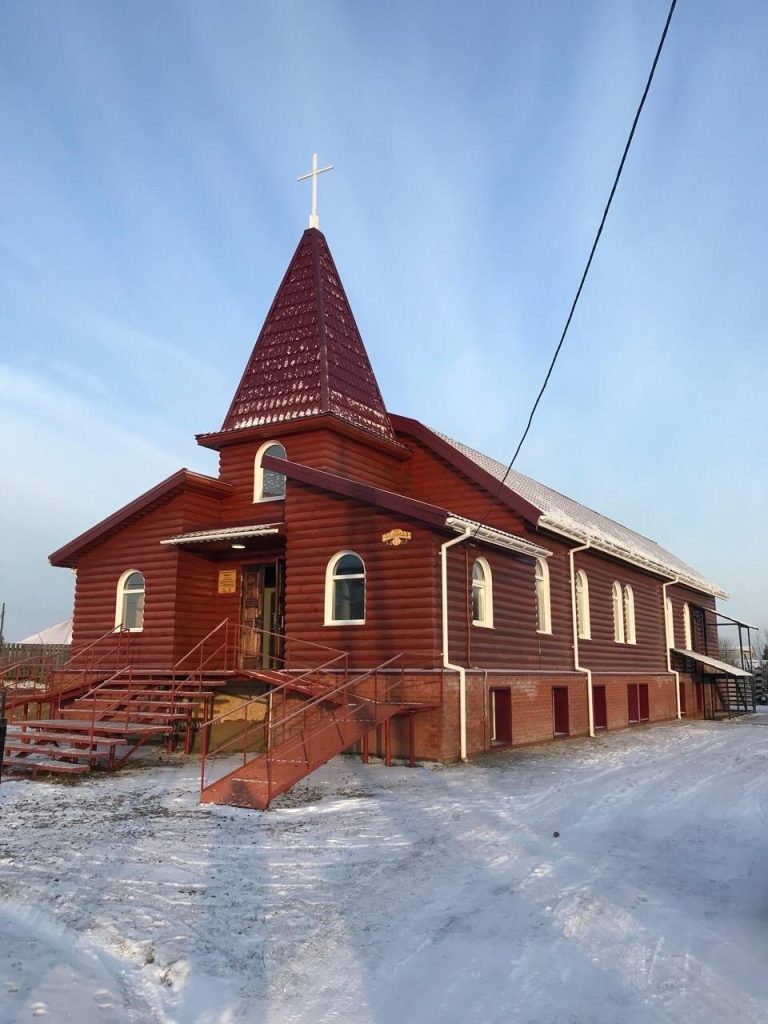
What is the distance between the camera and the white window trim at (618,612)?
2261 cm

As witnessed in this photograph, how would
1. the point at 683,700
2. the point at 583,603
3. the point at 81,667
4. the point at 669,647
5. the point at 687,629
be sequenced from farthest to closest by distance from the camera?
1. the point at 687,629
2. the point at 683,700
3. the point at 669,647
4. the point at 583,603
5. the point at 81,667

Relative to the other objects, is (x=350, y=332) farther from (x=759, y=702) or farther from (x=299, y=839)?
(x=759, y=702)

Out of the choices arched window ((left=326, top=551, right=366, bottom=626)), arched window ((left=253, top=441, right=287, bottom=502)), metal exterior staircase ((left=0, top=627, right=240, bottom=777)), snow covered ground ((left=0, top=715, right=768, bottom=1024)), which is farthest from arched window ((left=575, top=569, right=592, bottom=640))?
snow covered ground ((left=0, top=715, right=768, bottom=1024))

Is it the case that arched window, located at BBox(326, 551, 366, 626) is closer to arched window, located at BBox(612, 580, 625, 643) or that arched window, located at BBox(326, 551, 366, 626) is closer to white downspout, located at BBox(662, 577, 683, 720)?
arched window, located at BBox(612, 580, 625, 643)

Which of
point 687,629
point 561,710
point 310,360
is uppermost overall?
point 310,360

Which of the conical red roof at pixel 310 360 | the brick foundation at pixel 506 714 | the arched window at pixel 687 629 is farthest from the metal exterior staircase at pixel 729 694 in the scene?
the conical red roof at pixel 310 360

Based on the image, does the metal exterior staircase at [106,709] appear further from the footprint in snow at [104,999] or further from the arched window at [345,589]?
the footprint in snow at [104,999]

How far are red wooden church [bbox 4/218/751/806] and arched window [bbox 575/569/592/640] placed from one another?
5cm

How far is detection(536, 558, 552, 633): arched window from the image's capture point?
18.3m

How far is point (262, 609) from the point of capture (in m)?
17.2

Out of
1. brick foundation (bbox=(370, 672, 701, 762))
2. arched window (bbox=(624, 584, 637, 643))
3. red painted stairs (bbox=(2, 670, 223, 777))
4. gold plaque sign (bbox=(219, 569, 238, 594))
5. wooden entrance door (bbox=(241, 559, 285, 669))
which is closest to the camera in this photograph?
red painted stairs (bbox=(2, 670, 223, 777))

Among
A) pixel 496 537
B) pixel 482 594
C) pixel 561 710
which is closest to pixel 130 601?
pixel 482 594

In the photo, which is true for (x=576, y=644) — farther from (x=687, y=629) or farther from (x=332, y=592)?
(x=687, y=629)

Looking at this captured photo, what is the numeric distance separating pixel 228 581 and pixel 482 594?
5.53 meters
